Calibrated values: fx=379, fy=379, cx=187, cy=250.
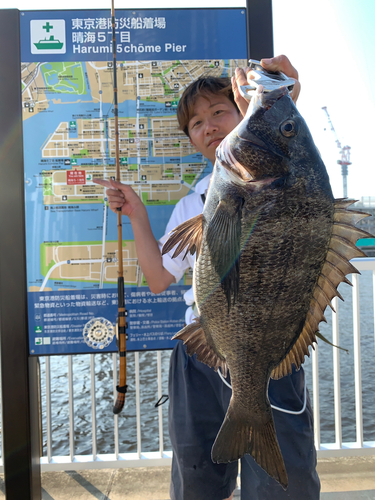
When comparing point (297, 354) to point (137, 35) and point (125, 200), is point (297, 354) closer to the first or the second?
point (125, 200)

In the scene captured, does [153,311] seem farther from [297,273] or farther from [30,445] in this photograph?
[297,273]

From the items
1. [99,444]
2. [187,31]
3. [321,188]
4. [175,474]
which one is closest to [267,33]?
[187,31]

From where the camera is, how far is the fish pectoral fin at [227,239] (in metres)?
1.32

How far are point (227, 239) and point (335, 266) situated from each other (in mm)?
437

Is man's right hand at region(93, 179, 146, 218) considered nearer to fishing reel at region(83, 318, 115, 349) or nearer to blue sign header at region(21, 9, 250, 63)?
fishing reel at region(83, 318, 115, 349)

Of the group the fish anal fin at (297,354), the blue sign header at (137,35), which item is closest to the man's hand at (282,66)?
the fish anal fin at (297,354)

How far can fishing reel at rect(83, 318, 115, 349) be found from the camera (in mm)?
2770

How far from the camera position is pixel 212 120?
2152 millimetres

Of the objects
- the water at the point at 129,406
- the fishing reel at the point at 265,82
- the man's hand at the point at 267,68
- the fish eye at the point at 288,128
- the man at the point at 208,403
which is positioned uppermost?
the man's hand at the point at 267,68

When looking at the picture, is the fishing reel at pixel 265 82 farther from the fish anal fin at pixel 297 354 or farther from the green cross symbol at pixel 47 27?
the green cross symbol at pixel 47 27

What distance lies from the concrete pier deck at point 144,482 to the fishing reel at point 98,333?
51.7 inches

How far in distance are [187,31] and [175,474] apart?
2.88 m

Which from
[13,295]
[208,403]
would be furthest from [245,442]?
[13,295]

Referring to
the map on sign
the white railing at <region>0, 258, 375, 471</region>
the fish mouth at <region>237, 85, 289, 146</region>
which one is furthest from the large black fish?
the white railing at <region>0, 258, 375, 471</region>
